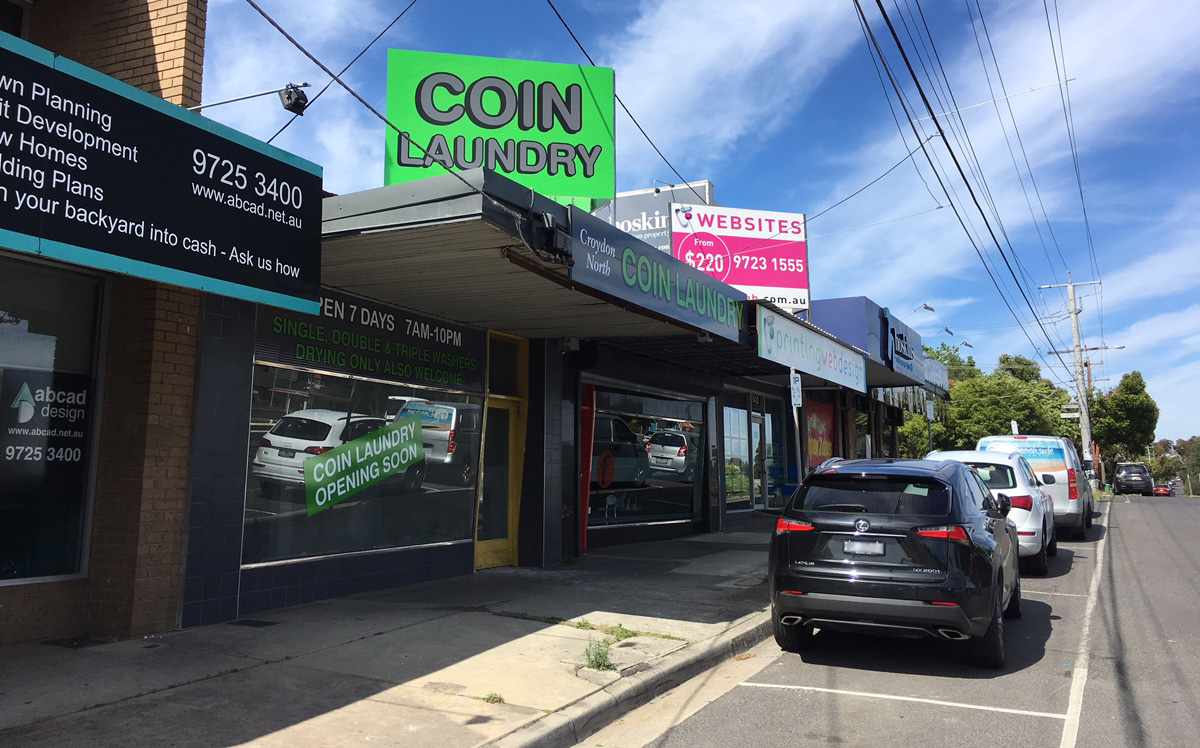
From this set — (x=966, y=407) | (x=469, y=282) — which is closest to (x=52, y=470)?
(x=469, y=282)

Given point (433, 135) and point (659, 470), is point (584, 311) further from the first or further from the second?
point (659, 470)

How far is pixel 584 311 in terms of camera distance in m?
9.73

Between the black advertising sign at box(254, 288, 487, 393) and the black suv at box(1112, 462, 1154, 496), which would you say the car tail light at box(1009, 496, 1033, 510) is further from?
the black suv at box(1112, 462, 1154, 496)

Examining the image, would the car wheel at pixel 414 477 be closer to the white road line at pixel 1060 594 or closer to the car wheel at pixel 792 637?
the car wheel at pixel 792 637

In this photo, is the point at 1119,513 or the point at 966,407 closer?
the point at 1119,513

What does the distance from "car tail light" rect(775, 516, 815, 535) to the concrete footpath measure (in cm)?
119

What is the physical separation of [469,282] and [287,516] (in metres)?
2.91

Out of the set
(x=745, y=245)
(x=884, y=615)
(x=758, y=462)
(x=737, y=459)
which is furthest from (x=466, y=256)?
(x=745, y=245)

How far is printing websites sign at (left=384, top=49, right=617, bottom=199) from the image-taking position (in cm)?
1094

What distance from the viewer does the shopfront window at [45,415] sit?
20.6 ft

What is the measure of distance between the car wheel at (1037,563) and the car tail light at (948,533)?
19.9 feet

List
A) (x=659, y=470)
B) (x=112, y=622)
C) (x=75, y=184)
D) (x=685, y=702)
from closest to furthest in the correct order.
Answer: (x=75, y=184) → (x=685, y=702) → (x=112, y=622) → (x=659, y=470)

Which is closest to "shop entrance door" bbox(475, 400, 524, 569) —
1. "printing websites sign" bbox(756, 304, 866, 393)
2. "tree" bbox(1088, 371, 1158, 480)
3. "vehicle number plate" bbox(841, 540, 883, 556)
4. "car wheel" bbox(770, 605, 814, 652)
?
"printing websites sign" bbox(756, 304, 866, 393)

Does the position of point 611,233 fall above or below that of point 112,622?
above
